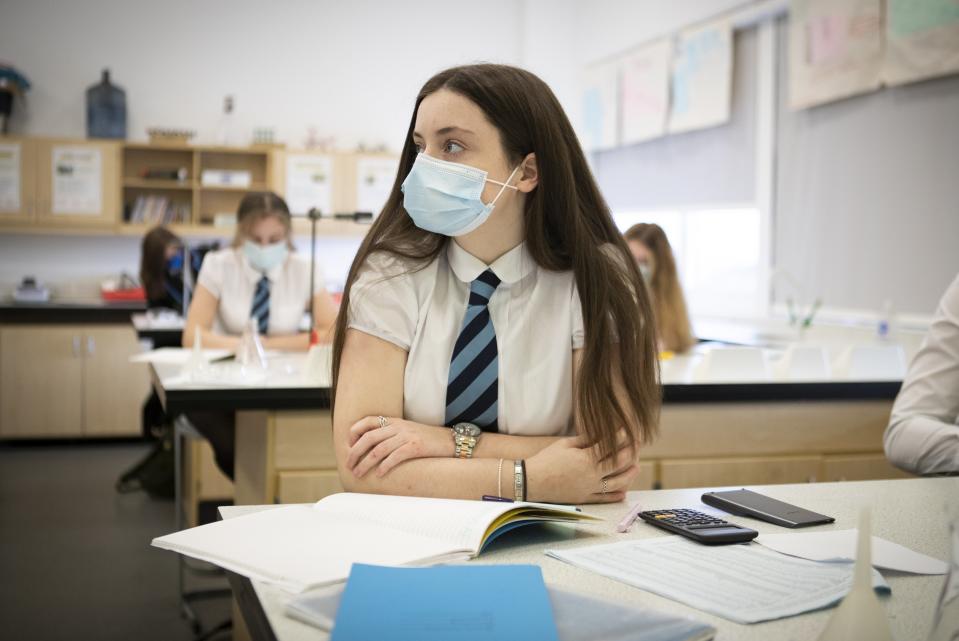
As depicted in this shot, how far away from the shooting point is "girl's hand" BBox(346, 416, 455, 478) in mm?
1358

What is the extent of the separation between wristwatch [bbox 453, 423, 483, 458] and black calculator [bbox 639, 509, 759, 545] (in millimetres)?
322

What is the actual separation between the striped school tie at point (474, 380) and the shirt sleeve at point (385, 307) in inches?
3.6

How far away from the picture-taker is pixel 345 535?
1048 mm

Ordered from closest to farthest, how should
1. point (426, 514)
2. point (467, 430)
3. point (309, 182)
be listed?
point (426, 514), point (467, 430), point (309, 182)

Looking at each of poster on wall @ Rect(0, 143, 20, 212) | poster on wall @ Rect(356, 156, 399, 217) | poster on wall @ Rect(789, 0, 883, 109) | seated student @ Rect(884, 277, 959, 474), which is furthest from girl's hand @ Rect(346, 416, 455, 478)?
poster on wall @ Rect(0, 143, 20, 212)

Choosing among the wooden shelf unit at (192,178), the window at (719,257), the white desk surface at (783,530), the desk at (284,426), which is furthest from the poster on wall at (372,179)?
the white desk surface at (783,530)

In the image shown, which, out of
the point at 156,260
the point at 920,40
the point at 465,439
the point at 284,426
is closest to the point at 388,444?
the point at 465,439

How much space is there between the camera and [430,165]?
153 cm

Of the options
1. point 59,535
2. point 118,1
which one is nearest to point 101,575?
point 59,535

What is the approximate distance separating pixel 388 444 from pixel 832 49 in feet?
13.2

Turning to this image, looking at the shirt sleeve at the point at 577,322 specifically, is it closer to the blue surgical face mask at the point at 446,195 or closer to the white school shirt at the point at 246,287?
the blue surgical face mask at the point at 446,195

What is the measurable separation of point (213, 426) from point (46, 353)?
3249 millimetres

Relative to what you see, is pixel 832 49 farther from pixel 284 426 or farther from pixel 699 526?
pixel 699 526

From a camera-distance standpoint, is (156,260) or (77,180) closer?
(156,260)
